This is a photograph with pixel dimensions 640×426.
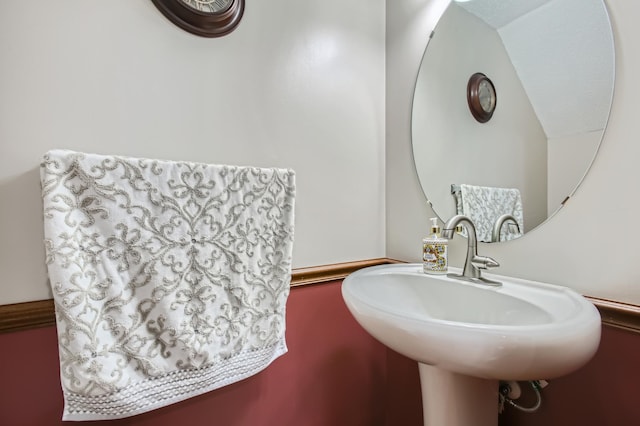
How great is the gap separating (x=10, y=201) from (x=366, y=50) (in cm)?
120

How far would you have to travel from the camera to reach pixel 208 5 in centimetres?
79

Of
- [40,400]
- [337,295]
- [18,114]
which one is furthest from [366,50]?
[40,400]

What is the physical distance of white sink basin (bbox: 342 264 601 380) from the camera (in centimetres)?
44

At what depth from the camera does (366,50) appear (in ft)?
3.84

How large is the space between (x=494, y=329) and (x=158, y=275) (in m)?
0.66

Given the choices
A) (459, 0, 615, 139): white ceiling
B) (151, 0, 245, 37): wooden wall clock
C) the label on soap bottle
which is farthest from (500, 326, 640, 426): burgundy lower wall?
(151, 0, 245, 37): wooden wall clock

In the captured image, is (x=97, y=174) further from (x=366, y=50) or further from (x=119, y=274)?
(x=366, y=50)

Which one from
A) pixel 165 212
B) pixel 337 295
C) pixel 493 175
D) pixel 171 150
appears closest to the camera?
pixel 165 212

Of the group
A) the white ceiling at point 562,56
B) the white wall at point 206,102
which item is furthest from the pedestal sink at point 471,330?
the white ceiling at point 562,56

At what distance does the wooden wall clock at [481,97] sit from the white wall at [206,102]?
35 centimetres

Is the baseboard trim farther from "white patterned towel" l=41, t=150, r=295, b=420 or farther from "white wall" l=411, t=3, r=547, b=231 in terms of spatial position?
"white wall" l=411, t=3, r=547, b=231

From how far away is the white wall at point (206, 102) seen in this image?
0.60 meters

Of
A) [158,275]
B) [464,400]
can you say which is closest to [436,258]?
[464,400]

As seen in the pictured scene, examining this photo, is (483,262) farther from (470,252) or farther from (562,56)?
(562,56)
